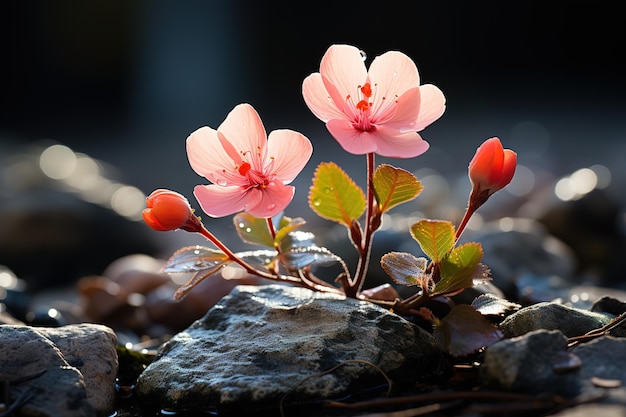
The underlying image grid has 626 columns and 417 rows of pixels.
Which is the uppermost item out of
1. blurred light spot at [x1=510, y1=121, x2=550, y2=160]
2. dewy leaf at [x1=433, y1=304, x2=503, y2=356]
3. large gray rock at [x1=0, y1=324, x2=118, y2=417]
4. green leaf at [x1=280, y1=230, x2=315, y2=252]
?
blurred light spot at [x1=510, y1=121, x2=550, y2=160]

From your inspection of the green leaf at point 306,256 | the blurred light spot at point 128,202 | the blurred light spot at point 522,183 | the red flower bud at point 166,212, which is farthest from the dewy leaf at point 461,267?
the blurred light spot at point 522,183

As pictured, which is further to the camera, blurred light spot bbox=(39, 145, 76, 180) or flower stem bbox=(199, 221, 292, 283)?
blurred light spot bbox=(39, 145, 76, 180)

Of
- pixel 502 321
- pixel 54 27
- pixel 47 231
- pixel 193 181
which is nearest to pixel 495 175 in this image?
pixel 502 321

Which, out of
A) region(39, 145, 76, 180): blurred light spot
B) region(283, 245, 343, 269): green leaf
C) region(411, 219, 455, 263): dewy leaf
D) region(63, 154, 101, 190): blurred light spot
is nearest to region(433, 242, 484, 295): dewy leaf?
region(411, 219, 455, 263): dewy leaf

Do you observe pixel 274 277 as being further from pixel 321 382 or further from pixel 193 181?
pixel 193 181

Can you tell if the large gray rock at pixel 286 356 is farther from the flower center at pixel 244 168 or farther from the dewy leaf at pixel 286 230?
the flower center at pixel 244 168

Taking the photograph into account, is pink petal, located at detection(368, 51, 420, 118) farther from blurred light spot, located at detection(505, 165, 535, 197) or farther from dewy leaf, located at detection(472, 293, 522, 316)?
blurred light spot, located at detection(505, 165, 535, 197)
